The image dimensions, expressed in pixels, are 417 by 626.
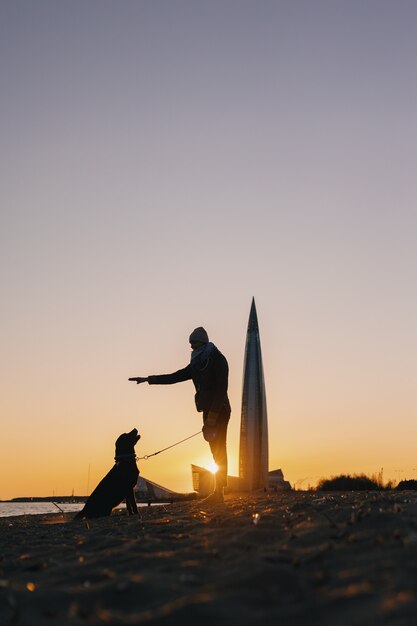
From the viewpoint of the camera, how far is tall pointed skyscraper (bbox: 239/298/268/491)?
5981 cm

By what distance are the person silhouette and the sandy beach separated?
3981 mm

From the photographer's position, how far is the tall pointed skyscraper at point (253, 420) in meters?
59.8

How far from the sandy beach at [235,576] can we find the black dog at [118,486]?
4.68 m

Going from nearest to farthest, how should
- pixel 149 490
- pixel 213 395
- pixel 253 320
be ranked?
pixel 213 395
pixel 253 320
pixel 149 490

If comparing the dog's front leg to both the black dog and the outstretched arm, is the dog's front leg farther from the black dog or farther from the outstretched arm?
the outstretched arm

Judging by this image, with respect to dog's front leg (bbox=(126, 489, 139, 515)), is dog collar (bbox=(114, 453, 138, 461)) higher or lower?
higher

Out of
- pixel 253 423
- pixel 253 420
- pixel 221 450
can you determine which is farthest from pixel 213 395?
pixel 253 423

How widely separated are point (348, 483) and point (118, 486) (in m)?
11.1

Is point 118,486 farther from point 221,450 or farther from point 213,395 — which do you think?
point 213,395

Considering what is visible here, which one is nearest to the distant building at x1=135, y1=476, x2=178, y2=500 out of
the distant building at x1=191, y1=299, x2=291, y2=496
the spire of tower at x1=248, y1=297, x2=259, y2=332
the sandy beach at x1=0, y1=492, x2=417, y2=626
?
the distant building at x1=191, y1=299, x2=291, y2=496

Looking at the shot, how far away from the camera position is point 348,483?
19.7 metres

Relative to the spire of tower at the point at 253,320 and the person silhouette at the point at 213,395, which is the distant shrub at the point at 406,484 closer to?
the person silhouette at the point at 213,395

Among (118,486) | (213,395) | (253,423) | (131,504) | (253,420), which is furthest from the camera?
(253,423)

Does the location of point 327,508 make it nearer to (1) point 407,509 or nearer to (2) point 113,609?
(1) point 407,509
